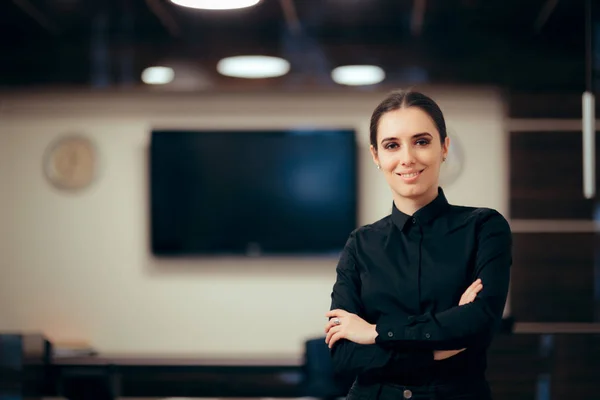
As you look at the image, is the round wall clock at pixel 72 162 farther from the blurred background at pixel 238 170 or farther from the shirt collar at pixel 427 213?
the shirt collar at pixel 427 213

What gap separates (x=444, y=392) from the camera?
152 cm

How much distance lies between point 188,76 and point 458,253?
4.64 m

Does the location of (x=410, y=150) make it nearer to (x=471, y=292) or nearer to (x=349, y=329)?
(x=471, y=292)

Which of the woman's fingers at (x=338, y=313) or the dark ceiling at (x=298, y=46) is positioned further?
the dark ceiling at (x=298, y=46)

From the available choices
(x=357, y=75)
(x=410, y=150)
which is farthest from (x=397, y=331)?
(x=357, y=75)

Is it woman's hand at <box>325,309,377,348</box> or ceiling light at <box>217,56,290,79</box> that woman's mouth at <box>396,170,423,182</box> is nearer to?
woman's hand at <box>325,309,377,348</box>

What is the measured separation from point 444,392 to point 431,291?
0.21 meters

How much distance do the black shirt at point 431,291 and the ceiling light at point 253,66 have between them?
14.4 ft

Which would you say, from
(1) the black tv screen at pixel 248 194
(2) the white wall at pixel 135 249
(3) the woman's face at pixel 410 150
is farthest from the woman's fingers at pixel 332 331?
(2) the white wall at pixel 135 249

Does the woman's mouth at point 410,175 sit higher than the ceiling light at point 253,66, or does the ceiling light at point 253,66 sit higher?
the ceiling light at point 253,66

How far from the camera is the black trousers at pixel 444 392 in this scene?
4.99ft

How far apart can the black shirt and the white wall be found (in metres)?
4.45

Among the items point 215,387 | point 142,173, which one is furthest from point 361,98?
point 215,387

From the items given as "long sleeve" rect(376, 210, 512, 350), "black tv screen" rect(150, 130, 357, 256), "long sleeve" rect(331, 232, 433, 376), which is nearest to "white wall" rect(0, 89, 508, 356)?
"black tv screen" rect(150, 130, 357, 256)
